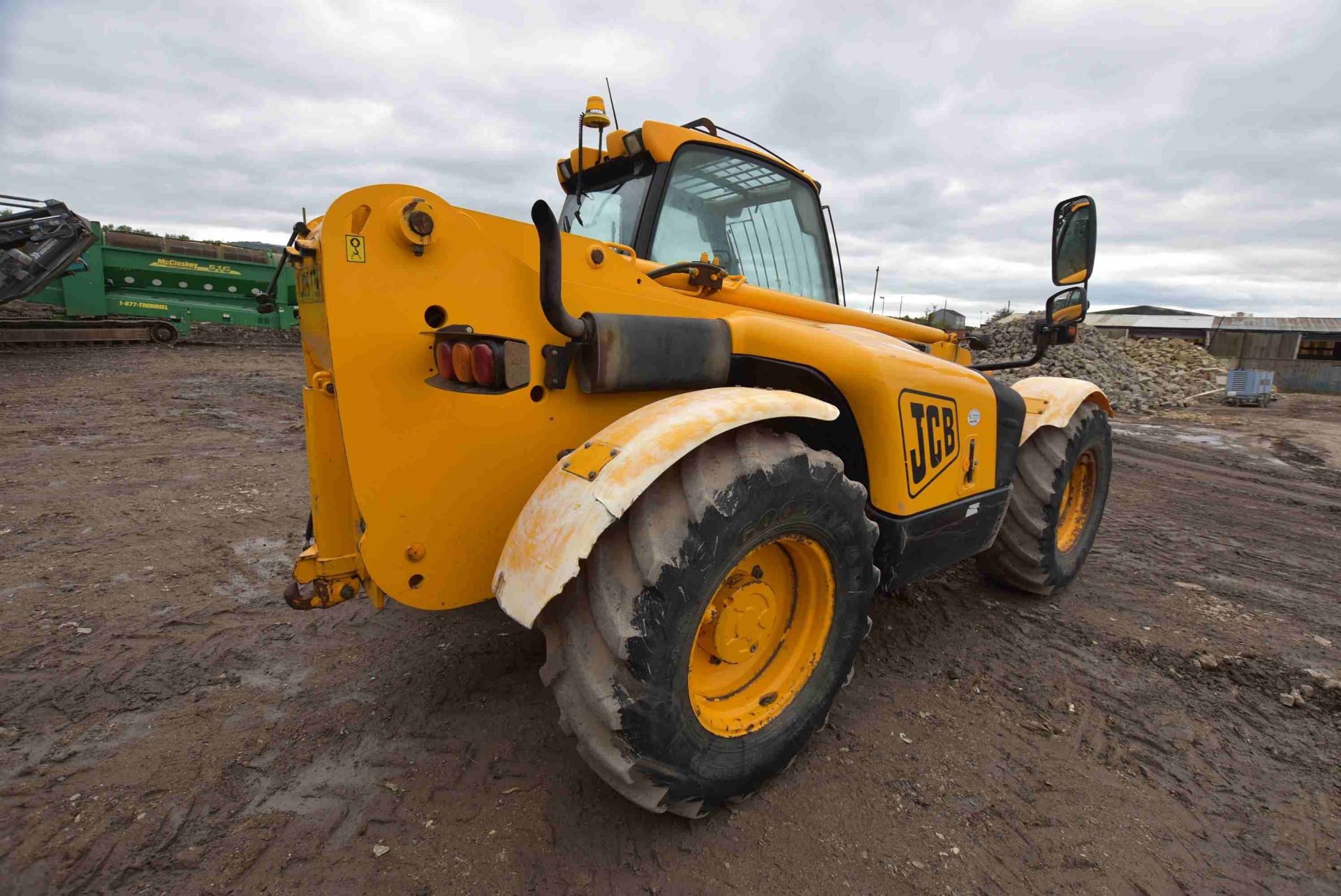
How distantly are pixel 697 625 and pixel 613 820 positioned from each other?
70cm

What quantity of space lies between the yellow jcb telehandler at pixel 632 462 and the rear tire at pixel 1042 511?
0.80 metres

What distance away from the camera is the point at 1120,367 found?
15602mm

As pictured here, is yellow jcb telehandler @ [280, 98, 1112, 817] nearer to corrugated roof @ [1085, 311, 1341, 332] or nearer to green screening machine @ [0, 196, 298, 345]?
green screening machine @ [0, 196, 298, 345]

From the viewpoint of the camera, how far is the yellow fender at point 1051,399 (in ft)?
10.8

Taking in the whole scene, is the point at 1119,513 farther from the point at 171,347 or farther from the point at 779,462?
the point at 171,347

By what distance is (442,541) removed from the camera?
188 centimetres

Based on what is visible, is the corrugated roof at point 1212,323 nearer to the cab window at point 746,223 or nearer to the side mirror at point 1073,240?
the side mirror at point 1073,240

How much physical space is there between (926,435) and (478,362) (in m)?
1.63

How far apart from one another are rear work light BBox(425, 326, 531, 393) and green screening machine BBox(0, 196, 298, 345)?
1098 centimetres

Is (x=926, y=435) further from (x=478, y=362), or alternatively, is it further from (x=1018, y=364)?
(x=478, y=362)

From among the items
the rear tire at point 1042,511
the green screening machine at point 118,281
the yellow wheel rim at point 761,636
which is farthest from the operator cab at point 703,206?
the green screening machine at point 118,281

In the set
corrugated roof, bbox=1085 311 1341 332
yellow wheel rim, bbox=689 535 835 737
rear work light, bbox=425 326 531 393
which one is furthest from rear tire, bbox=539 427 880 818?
corrugated roof, bbox=1085 311 1341 332

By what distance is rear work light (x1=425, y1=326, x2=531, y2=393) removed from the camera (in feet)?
5.54

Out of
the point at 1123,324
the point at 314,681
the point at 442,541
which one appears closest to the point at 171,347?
the point at 314,681
